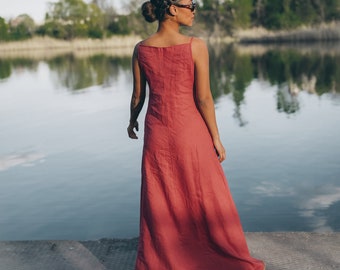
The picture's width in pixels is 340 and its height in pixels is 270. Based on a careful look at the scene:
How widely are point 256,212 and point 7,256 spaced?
2866 millimetres

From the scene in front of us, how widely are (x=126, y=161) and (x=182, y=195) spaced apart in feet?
16.5

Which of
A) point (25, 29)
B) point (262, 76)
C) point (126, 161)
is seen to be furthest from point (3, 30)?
point (126, 161)

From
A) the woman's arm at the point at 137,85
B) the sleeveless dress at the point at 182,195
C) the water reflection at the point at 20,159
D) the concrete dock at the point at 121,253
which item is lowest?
the water reflection at the point at 20,159

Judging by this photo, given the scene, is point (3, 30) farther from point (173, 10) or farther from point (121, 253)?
point (173, 10)

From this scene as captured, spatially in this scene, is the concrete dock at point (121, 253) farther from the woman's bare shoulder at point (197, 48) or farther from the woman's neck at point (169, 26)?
the woman's neck at point (169, 26)

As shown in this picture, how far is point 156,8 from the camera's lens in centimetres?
294

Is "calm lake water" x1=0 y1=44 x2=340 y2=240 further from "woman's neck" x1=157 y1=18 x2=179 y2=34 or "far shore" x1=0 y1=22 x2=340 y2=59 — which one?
"far shore" x1=0 y1=22 x2=340 y2=59

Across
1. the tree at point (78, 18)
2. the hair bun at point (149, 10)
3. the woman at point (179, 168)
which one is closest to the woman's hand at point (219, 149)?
the woman at point (179, 168)

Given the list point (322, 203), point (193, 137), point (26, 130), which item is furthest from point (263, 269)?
point (26, 130)

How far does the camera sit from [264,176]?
22.6 feet

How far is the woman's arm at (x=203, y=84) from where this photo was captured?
2.86m

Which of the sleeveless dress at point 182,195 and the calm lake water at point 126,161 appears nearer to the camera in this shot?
the sleeveless dress at point 182,195

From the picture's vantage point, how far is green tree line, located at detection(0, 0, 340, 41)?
56.4m

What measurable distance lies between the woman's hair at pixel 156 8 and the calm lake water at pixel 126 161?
9.19 ft
